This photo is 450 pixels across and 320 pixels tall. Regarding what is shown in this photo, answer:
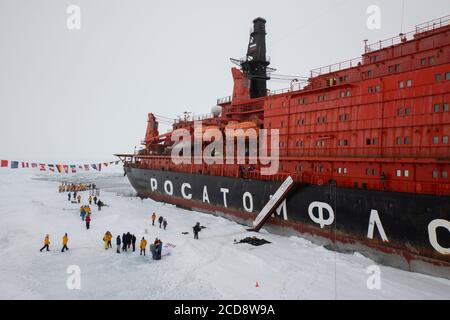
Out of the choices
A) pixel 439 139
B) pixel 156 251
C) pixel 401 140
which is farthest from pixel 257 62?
pixel 156 251

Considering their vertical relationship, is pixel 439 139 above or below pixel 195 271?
above

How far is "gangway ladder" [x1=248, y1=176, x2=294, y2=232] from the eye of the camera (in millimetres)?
20125

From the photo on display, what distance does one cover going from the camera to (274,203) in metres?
20.9

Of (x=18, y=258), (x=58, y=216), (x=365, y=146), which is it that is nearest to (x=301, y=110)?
(x=365, y=146)

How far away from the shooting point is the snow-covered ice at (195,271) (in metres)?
11.7

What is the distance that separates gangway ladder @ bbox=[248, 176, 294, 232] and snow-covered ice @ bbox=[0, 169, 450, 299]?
946 millimetres

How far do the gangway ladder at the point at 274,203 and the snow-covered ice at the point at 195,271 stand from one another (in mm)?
946

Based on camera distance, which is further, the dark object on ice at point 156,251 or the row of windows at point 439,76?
the dark object on ice at point 156,251

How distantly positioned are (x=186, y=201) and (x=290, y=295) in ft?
73.5

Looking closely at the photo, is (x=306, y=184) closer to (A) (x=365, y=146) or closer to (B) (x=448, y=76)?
(A) (x=365, y=146)

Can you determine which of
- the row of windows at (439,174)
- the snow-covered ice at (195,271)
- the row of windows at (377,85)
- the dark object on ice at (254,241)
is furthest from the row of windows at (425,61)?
the dark object on ice at (254,241)

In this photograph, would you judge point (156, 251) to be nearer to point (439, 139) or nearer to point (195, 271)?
point (195, 271)

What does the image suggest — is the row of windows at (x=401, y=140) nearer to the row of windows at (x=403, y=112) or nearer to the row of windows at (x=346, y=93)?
the row of windows at (x=403, y=112)

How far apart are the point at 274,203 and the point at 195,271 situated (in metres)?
9.04
